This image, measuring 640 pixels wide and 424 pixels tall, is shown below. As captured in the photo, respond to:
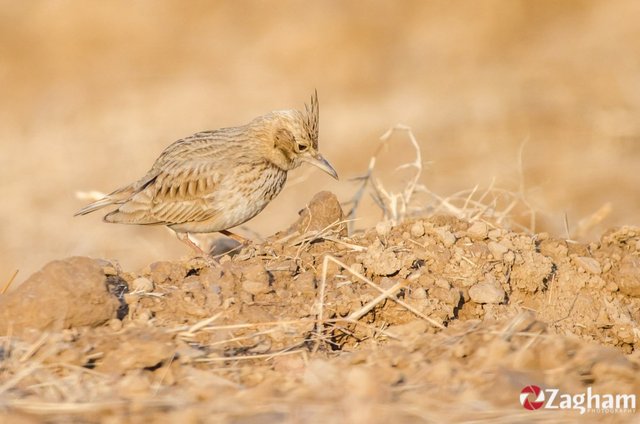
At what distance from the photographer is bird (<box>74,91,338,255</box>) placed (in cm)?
622

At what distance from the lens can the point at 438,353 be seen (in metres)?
4.16

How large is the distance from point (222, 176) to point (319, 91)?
37.6ft

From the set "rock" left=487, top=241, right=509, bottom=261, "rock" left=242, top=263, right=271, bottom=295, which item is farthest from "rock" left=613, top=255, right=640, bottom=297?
"rock" left=242, top=263, right=271, bottom=295

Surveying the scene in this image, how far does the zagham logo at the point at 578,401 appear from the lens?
3.70m

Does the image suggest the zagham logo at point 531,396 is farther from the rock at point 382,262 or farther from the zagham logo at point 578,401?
the rock at point 382,262

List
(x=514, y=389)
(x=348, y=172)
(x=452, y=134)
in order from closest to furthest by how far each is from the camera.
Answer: (x=514, y=389), (x=348, y=172), (x=452, y=134)

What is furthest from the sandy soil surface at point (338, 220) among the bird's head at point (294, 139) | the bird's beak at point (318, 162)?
the bird's head at point (294, 139)

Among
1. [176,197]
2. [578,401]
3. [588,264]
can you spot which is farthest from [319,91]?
[578,401]

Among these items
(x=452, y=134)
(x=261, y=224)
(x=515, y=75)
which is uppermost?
(x=515, y=75)

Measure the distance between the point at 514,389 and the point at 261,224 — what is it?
7.89 metres

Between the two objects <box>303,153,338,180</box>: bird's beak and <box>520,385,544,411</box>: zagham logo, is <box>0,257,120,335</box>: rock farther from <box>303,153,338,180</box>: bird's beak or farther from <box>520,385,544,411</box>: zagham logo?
<box>303,153,338,180</box>: bird's beak

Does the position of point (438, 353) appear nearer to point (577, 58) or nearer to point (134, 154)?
point (134, 154)

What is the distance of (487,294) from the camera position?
4.96 meters

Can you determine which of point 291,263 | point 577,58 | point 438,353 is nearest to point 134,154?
point 577,58
